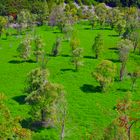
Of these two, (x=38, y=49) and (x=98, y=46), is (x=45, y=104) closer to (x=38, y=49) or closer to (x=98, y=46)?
(x=38, y=49)

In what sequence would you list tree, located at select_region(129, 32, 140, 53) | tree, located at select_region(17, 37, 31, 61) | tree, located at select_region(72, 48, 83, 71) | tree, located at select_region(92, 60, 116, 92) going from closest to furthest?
1. tree, located at select_region(92, 60, 116, 92)
2. tree, located at select_region(72, 48, 83, 71)
3. tree, located at select_region(17, 37, 31, 61)
4. tree, located at select_region(129, 32, 140, 53)

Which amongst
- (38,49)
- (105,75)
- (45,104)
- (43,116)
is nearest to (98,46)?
(38,49)

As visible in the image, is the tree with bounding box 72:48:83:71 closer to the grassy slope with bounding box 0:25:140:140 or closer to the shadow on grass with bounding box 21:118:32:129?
the grassy slope with bounding box 0:25:140:140

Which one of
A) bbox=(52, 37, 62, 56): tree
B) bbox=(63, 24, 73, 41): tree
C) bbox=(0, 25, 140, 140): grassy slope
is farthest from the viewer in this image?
bbox=(63, 24, 73, 41): tree

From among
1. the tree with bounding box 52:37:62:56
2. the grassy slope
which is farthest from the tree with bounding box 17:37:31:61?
the tree with bounding box 52:37:62:56

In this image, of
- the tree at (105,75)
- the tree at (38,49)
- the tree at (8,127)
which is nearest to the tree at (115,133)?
the tree at (8,127)

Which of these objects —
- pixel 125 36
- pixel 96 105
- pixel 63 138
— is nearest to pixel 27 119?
pixel 63 138
